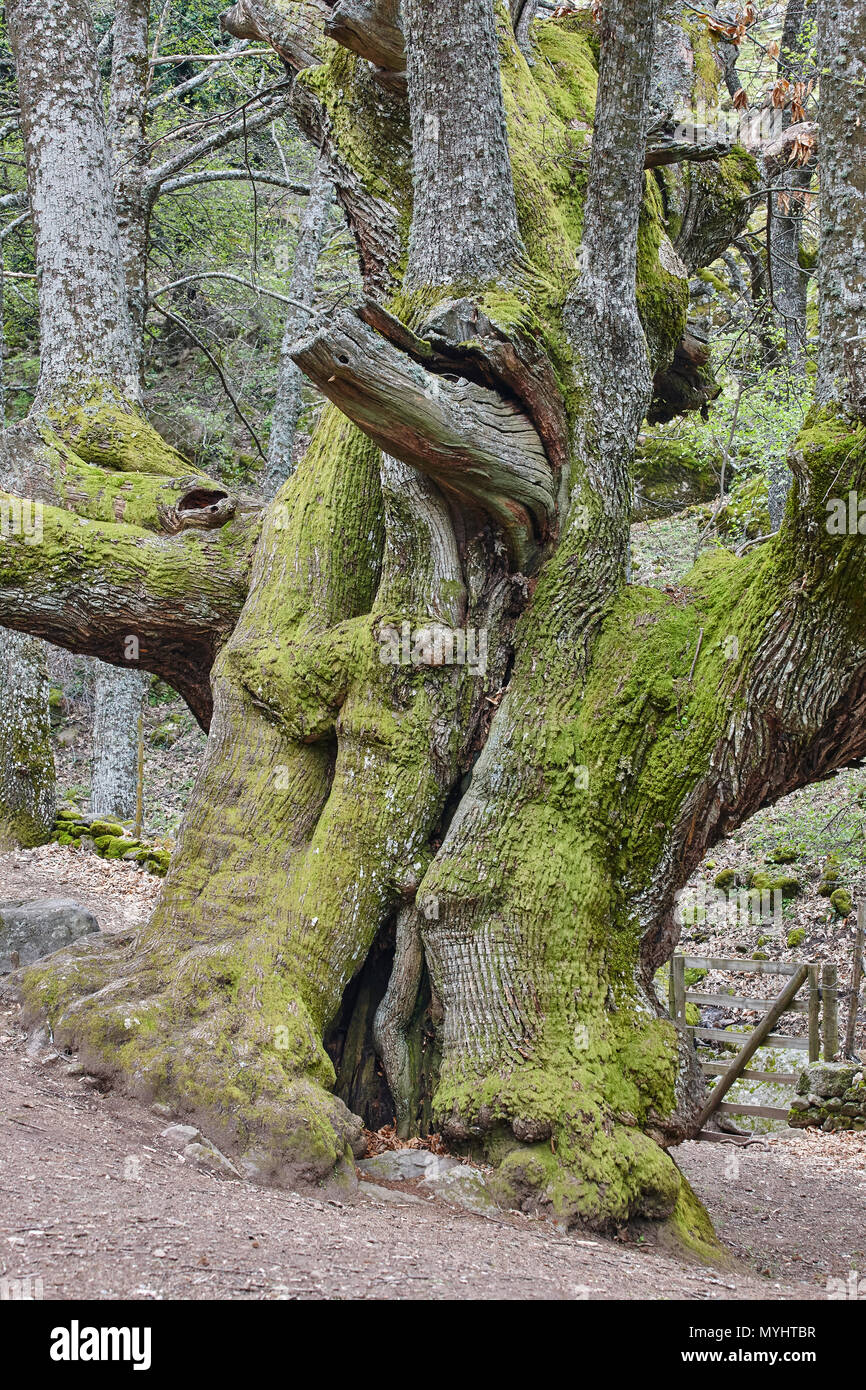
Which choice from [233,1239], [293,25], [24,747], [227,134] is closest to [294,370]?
[227,134]

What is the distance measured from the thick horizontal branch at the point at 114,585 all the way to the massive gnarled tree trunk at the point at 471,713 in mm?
26

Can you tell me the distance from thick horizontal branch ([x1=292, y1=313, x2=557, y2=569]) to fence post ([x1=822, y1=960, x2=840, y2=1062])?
563 cm

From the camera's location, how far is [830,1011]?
903 cm

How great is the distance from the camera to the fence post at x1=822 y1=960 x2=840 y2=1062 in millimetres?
9000

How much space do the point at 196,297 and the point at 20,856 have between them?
10.1 meters

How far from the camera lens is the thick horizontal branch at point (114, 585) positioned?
5.66m

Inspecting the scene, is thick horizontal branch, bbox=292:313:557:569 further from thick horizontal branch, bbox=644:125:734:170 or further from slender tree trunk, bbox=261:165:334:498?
slender tree trunk, bbox=261:165:334:498

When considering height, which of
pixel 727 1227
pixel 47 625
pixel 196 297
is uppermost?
pixel 196 297

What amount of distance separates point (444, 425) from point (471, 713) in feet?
4.88

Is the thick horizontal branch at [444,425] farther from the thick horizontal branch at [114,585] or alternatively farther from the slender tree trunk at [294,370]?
the slender tree trunk at [294,370]

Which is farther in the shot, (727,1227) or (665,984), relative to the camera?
(665,984)

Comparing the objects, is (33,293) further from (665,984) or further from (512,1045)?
(512,1045)

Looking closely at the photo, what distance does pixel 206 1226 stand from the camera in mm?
3287
